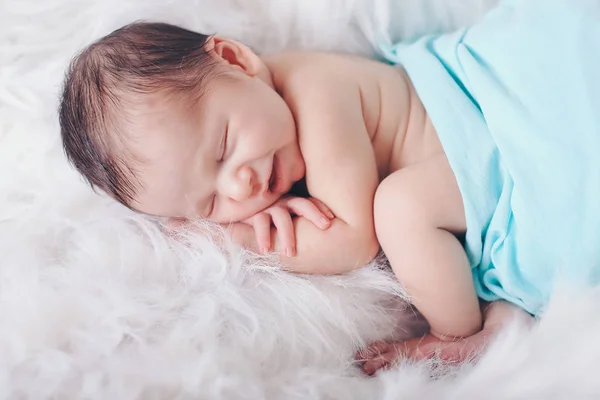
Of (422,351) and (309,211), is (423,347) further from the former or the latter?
(309,211)

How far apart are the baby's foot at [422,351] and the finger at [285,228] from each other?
174mm

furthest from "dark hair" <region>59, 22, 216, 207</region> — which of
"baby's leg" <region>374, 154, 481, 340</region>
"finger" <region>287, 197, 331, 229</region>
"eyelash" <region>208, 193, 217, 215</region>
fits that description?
"baby's leg" <region>374, 154, 481, 340</region>

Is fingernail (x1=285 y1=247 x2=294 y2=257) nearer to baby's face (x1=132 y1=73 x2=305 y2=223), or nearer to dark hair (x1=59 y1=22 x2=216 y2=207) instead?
baby's face (x1=132 y1=73 x2=305 y2=223)

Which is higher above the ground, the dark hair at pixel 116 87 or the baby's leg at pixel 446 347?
the dark hair at pixel 116 87

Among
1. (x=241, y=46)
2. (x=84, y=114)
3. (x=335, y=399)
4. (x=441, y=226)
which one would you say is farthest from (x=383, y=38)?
(x=335, y=399)

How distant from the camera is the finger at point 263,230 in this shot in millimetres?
864

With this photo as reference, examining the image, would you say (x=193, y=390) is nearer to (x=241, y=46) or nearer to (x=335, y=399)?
(x=335, y=399)

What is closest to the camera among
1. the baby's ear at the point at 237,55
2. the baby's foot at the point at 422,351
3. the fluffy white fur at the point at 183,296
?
the fluffy white fur at the point at 183,296

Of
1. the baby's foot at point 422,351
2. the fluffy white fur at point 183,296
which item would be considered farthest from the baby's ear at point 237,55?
the baby's foot at point 422,351

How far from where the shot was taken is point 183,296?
2.57 feet

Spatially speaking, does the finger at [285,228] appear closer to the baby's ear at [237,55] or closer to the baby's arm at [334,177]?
the baby's arm at [334,177]

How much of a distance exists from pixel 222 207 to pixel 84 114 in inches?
9.0

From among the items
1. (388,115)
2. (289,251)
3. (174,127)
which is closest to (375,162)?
(388,115)

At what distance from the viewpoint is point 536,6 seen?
873mm
